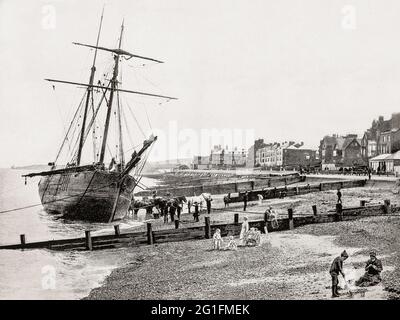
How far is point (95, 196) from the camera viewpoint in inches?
1112

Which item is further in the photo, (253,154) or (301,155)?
(253,154)

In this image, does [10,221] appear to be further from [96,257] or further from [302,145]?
[302,145]

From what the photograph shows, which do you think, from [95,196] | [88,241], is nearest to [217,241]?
[88,241]

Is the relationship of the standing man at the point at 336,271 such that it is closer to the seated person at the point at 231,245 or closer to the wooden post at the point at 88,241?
the seated person at the point at 231,245

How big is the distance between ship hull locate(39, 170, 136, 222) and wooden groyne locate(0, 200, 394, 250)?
384 inches

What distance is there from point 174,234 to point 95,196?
39.1 feet

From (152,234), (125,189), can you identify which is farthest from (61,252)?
(125,189)

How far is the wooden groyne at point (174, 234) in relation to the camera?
17.5 metres

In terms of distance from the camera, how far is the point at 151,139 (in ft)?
83.3

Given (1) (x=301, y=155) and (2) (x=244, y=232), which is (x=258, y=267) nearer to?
(2) (x=244, y=232)

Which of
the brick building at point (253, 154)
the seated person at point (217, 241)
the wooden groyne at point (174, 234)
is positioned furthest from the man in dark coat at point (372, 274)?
the brick building at point (253, 154)
